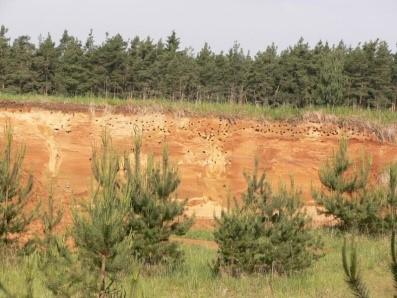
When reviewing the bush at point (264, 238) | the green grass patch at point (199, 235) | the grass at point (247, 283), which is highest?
the bush at point (264, 238)

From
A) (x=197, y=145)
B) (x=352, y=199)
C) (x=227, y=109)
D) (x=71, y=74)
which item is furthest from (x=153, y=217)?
(x=71, y=74)

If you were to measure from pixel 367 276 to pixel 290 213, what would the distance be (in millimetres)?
2105

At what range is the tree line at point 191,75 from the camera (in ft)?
151

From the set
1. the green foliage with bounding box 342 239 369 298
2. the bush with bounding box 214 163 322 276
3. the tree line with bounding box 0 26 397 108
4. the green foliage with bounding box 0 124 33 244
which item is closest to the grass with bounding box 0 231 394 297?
the bush with bounding box 214 163 322 276

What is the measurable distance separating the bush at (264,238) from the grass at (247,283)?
0.34 meters

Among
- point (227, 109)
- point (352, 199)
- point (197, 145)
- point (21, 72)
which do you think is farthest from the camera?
point (21, 72)

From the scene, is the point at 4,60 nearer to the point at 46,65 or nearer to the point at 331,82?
the point at 46,65

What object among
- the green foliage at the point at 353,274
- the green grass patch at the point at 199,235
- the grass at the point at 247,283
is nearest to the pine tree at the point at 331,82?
the green grass patch at the point at 199,235

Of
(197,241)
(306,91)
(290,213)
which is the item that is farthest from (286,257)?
(306,91)

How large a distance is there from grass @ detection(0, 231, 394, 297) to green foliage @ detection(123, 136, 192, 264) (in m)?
0.58

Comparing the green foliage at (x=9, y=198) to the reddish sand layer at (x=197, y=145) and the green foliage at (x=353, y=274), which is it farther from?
the green foliage at (x=353, y=274)

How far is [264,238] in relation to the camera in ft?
34.2

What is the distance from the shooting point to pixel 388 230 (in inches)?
611

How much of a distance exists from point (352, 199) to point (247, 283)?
7939 mm
